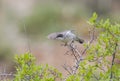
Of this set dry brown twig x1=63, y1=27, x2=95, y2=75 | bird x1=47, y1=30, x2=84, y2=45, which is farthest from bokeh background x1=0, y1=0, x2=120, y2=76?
dry brown twig x1=63, y1=27, x2=95, y2=75

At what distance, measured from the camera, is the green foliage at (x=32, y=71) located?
132 inches

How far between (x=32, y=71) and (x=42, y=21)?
11.9 metres

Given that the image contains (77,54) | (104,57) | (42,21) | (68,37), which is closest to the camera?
(104,57)

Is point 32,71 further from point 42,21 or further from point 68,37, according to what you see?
point 42,21

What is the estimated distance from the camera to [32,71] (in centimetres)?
337

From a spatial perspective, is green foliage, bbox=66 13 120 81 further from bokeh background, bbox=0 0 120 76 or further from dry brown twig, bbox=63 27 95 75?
bokeh background, bbox=0 0 120 76

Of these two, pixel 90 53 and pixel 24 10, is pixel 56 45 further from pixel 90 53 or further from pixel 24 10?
pixel 90 53

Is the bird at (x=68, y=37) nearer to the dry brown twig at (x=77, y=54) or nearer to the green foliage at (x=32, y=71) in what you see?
the dry brown twig at (x=77, y=54)

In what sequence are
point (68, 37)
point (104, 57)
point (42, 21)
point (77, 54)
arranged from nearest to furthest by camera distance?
1. point (104, 57)
2. point (77, 54)
3. point (68, 37)
4. point (42, 21)

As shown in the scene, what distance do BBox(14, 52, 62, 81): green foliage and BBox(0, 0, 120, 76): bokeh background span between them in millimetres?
8868

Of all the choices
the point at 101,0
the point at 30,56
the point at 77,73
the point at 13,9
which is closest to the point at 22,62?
the point at 30,56

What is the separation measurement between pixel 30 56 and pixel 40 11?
11.9 meters

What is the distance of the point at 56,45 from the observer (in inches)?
533

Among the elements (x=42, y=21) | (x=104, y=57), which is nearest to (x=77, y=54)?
(x=104, y=57)
